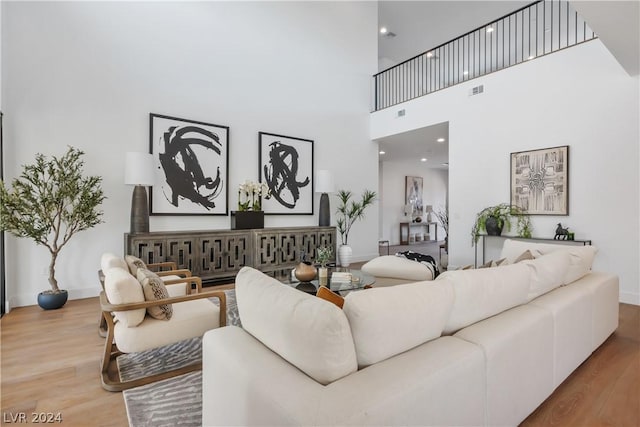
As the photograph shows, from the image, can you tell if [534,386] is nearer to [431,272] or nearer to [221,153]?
[431,272]

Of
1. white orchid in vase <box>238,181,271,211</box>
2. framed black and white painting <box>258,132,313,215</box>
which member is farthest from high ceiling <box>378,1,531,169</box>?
white orchid in vase <box>238,181,271,211</box>

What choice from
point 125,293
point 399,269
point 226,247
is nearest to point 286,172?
point 226,247

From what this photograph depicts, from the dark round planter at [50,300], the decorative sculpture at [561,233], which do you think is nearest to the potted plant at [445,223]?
the decorative sculpture at [561,233]

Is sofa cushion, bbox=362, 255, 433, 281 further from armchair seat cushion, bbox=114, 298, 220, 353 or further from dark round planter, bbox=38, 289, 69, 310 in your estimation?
dark round planter, bbox=38, 289, 69, 310

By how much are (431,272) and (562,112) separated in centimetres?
309

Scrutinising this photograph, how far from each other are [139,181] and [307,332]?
3.93 metres

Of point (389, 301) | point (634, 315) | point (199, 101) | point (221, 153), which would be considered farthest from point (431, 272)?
point (199, 101)

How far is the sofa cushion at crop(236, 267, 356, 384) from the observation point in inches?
42.4

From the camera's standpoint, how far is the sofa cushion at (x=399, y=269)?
3906mm

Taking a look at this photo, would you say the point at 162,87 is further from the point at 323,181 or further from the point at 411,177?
the point at 411,177

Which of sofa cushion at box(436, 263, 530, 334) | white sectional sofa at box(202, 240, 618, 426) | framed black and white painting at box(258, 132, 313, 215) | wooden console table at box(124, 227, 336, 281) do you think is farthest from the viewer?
framed black and white painting at box(258, 132, 313, 215)

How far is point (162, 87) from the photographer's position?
489 centimetres

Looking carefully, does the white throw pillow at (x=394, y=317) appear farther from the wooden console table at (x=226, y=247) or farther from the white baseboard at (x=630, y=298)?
the white baseboard at (x=630, y=298)

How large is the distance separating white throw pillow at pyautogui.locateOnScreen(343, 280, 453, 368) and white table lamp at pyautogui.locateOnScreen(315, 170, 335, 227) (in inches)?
190
